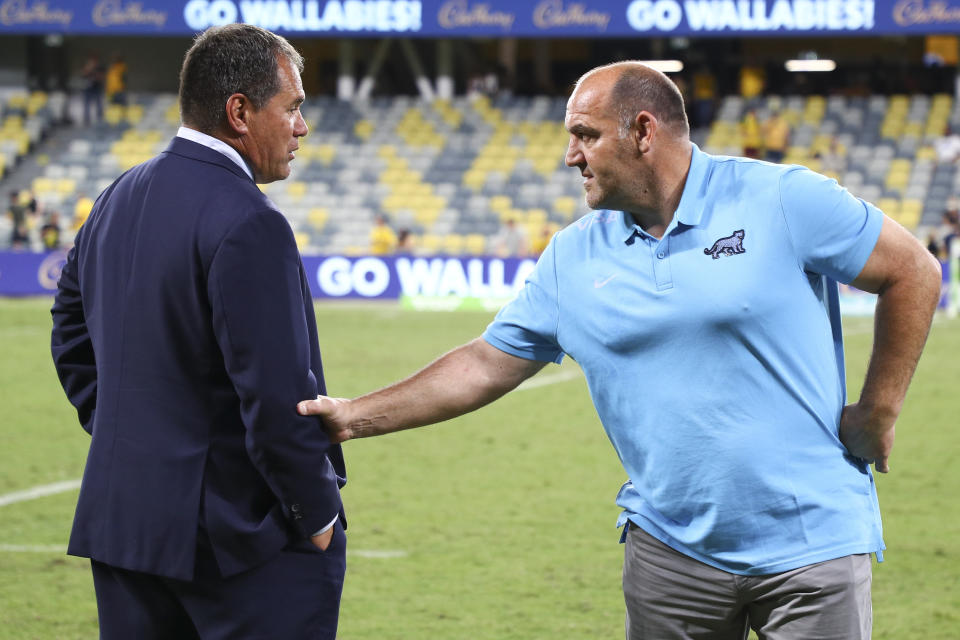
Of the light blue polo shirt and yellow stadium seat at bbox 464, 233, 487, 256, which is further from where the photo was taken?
yellow stadium seat at bbox 464, 233, 487, 256

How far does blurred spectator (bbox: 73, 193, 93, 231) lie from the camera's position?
83.3ft

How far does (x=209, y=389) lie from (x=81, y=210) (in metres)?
24.1

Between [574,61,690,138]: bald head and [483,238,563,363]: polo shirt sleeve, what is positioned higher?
[574,61,690,138]: bald head

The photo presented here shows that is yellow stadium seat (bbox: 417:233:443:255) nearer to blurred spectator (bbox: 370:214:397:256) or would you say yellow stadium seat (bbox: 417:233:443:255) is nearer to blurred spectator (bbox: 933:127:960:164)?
blurred spectator (bbox: 370:214:397:256)

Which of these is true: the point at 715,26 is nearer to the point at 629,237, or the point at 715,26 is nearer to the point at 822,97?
the point at 822,97

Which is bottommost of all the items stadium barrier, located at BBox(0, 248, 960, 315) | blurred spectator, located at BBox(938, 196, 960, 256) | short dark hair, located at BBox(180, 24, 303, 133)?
stadium barrier, located at BBox(0, 248, 960, 315)

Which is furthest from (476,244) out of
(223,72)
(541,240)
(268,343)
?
(268,343)

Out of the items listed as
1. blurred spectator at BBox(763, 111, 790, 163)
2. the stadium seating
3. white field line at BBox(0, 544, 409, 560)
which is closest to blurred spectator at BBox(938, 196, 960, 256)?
the stadium seating

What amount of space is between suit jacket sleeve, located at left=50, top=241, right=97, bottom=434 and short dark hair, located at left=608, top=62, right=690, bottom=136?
1255 millimetres

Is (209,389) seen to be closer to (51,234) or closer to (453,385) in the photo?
(453,385)

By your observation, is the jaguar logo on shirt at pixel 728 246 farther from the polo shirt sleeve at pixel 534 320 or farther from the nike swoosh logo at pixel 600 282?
the polo shirt sleeve at pixel 534 320

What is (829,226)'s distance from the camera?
9.28ft

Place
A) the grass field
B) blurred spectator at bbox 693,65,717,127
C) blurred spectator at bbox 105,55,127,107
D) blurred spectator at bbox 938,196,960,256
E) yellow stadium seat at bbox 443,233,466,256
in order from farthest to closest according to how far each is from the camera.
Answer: blurred spectator at bbox 105,55,127,107
blurred spectator at bbox 693,65,717,127
yellow stadium seat at bbox 443,233,466,256
blurred spectator at bbox 938,196,960,256
the grass field

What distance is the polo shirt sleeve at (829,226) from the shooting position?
111 inches
